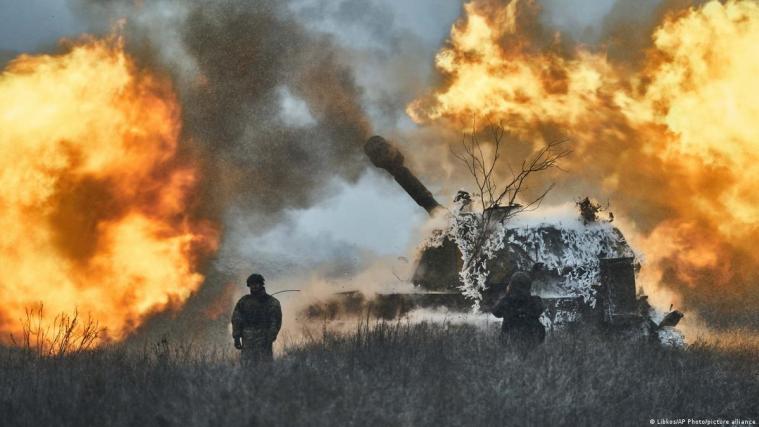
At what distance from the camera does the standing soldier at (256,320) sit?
30.7 ft

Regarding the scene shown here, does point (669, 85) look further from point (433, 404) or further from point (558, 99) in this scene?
point (433, 404)

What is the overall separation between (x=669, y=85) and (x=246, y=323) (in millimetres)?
11161

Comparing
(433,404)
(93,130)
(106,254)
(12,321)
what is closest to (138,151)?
(93,130)

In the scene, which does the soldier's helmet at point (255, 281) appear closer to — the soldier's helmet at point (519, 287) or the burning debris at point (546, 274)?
the soldier's helmet at point (519, 287)

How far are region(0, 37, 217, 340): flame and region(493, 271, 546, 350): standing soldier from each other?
6.97 metres

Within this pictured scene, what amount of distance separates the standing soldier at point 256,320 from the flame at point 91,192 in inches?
177

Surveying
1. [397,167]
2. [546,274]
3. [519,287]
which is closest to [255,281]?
[519,287]

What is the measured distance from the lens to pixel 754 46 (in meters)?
15.7

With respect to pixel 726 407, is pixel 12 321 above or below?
above

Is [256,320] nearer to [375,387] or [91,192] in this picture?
[375,387]

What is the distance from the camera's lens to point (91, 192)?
13.8m

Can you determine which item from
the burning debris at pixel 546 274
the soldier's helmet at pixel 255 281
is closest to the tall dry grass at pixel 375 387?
the soldier's helmet at pixel 255 281

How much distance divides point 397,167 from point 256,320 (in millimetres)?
6709

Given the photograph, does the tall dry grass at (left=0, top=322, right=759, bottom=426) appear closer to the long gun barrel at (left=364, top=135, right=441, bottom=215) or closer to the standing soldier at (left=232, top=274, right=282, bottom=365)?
the standing soldier at (left=232, top=274, right=282, bottom=365)
